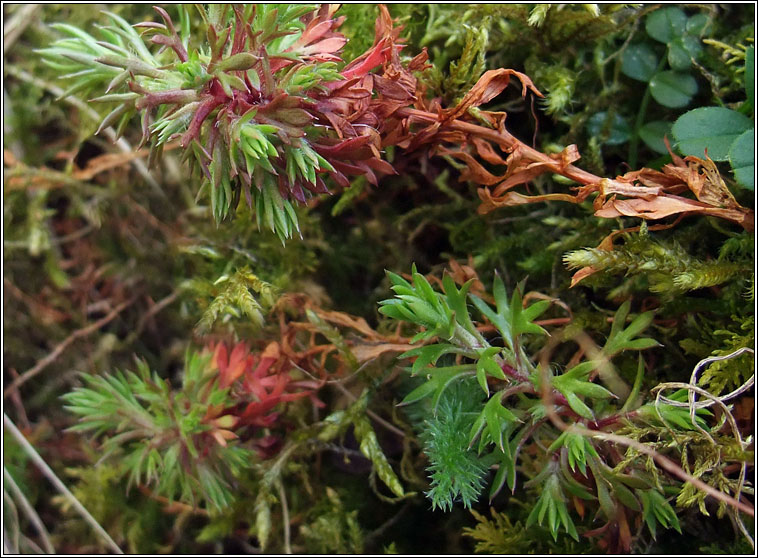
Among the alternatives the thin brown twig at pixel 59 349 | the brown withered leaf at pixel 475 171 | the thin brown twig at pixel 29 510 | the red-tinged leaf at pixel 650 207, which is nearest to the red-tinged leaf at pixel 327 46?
the brown withered leaf at pixel 475 171

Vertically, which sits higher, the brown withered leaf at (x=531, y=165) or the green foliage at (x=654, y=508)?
the brown withered leaf at (x=531, y=165)

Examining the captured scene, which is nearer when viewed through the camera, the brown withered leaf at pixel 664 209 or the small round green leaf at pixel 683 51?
the brown withered leaf at pixel 664 209

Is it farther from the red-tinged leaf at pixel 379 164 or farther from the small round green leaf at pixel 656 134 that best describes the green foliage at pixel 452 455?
the small round green leaf at pixel 656 134

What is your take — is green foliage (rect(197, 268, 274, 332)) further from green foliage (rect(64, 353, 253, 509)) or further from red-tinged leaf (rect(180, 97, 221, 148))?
red-tinged leaf (rect(180, 97, 221, 148))

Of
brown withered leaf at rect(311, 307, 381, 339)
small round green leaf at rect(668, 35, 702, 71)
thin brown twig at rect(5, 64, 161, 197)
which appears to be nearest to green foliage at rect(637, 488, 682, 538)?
brown withered leaf at rect(311, 307, 381, 339)

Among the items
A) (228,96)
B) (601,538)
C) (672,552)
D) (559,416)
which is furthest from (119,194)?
(672,552)

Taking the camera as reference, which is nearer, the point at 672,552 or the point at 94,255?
the point at 672,552

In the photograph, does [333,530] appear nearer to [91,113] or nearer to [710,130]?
[710,130]

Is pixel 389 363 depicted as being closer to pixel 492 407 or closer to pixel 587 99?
pixel 492 407
